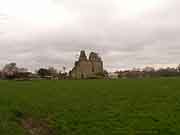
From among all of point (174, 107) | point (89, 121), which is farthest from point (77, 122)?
point (174, 107)

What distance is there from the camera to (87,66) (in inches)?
6575

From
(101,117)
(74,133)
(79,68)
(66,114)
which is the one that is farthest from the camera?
(79,68)

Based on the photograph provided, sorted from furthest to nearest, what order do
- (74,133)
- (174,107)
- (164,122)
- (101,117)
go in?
(174,107) < (101,117) < (164,122) < (74,133)

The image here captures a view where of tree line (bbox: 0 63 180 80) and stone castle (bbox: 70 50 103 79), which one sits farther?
stone castle (bbox: 70 50 103 79)

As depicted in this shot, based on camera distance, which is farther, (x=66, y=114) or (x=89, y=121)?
(x=66, y=114)

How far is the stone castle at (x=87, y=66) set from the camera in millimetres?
160050

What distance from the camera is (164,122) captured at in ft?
40.7

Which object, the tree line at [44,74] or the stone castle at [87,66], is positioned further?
the stone castle at [87,66]

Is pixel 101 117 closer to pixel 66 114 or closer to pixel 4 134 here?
pixel 66 114

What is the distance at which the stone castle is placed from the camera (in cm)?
16005

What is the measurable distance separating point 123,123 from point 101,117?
5.84 feet

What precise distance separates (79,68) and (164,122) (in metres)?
151

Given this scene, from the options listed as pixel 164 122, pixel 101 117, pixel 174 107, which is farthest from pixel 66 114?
pixel 174 107

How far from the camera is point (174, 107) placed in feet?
55.4
